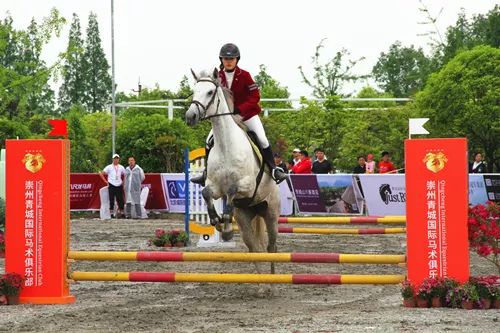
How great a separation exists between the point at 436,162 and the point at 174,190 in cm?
1801

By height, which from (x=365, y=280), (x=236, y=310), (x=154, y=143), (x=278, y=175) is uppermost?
(x=154, y=143)

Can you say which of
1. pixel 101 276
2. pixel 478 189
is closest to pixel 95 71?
pixel 478 189

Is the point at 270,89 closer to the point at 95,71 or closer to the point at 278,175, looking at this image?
the point at 95,71

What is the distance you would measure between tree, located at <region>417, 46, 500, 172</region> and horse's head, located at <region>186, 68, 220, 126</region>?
17889 millimetres

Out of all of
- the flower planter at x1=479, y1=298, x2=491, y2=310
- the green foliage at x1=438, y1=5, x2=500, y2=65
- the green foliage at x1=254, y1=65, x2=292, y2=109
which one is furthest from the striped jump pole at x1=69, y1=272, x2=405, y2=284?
the green foliage at x1=254, y1=65, x2=292, y2=109

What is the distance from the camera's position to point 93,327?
25.9ft

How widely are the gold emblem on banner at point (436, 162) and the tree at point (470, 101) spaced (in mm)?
18128

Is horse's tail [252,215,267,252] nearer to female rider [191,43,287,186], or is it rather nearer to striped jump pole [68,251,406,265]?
female rider [191,43,287,186]

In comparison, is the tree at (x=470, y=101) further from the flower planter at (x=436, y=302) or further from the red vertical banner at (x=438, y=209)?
the flower planter at (x=436, y=302)

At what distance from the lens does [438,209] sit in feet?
28.5

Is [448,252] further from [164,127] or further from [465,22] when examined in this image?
[465,22]

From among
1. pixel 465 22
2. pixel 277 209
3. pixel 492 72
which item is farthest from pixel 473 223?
pixel 465 22

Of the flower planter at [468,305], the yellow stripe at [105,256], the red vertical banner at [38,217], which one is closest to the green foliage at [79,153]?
the red vertical banner at [38,217]

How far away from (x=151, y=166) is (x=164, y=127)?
1.76m
